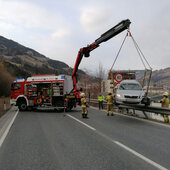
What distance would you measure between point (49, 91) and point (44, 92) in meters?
0.51

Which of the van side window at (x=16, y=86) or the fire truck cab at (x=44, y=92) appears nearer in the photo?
the fire truck cab at (x=44, y=92)

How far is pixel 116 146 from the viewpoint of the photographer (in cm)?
605

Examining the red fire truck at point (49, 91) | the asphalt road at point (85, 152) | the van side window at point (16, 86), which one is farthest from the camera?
the van side window at point (16, 86)

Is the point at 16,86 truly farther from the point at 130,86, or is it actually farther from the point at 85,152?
the point at 85,152

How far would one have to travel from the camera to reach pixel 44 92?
18359 millimetres

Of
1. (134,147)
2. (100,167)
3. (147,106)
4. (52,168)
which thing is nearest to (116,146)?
(134,147)

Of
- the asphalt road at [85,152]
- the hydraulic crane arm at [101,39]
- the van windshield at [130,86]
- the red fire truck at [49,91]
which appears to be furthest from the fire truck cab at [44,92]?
the asphalt road at [85,152]

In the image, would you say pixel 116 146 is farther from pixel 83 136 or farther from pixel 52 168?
pixel 52 168

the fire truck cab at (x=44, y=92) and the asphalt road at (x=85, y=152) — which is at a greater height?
the fire truck cab at (x=44, y=92)

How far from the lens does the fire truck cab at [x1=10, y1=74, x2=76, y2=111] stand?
17953mm

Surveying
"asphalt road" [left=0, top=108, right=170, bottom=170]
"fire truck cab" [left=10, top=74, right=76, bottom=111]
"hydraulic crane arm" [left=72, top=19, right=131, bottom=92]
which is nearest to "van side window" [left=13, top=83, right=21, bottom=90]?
"fire truck cab" [left=10, top=74, right=76, bottom=111]

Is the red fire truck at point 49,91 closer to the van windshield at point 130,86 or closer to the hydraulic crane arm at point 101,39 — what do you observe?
the hydraulic crane arm at point 101,39

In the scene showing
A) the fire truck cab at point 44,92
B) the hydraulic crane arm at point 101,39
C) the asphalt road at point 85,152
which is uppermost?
the hydraulic crane arm at point 101,39

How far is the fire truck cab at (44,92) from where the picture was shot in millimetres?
17953
